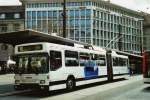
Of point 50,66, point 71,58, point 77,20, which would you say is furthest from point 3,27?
point 50,66

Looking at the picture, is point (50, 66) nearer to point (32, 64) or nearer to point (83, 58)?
point (32, 64)

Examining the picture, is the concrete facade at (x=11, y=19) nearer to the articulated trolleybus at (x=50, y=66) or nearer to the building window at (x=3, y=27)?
the building window at (x=3, y=27)

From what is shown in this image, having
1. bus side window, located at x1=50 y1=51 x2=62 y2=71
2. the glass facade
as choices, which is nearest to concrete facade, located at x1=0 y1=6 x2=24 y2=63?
the glass facade

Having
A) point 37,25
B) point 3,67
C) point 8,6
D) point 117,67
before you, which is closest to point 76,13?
point 37,25

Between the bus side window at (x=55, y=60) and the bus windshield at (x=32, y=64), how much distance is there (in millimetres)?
417

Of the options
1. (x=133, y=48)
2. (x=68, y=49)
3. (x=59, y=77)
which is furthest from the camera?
(x=133, y=48)

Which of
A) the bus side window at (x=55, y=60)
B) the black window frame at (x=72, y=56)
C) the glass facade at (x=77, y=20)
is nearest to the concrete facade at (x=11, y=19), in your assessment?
the glass facade at (x=77, y=20)

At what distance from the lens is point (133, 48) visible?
116 meters

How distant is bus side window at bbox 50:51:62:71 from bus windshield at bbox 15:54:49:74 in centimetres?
42

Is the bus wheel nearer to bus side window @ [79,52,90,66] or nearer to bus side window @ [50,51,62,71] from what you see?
bus side window @ [50,51,62,71]

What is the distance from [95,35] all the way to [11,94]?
7954 cm

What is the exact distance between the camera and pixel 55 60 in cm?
1911

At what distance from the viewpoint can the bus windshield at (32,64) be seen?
1841 cm

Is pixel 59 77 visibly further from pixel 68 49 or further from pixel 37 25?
pixel 37 25
